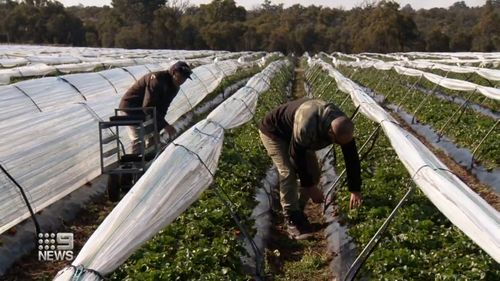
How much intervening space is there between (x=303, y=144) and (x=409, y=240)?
1.69 metres

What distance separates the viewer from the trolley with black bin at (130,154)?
777 centimetres

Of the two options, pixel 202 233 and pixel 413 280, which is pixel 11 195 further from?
pixel 413 280

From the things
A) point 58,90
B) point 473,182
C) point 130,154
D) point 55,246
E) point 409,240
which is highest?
point 58,90

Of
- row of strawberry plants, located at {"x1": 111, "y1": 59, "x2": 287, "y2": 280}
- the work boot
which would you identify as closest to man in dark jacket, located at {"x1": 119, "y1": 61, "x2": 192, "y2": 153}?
row of strawberry plants, located at {"x1": 111, "y1": 59, "x2": 287, "y2": 280}

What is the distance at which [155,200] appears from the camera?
16.8ft

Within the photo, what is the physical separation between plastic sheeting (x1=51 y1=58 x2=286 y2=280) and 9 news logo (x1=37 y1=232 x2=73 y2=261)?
76.8 inches

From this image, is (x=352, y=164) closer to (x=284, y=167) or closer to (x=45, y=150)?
(x=284, y=167)

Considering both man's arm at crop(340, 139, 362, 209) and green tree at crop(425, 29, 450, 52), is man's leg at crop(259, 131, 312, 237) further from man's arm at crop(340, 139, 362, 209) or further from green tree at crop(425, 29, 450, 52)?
green tree at crop(425, 29, 450, 52)

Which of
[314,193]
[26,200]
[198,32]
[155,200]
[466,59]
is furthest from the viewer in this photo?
[198,32]

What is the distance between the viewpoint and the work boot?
7.52 m

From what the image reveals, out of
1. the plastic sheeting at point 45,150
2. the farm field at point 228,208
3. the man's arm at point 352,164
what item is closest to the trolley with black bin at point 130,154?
the farm field at point 228,208

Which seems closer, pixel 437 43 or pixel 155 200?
pixel 155 200

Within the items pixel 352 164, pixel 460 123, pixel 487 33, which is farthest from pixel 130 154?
pixel 487 33

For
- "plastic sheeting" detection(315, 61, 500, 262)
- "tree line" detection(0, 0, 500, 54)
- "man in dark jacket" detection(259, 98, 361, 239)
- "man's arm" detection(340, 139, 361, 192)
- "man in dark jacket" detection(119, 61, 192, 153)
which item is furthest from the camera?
"tree line" detection(0, 0, 500, 54)
